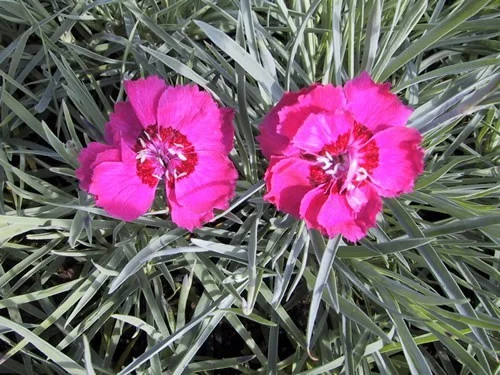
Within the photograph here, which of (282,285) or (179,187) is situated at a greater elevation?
(179,187)

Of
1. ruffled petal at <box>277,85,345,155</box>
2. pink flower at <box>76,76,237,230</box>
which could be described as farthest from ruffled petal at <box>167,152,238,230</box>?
ruffled petal at <box>277,85,345,155</box>

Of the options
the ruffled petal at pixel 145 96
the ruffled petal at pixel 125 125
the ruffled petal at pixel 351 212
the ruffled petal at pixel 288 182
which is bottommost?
the ruffled petal at pixel 351 212

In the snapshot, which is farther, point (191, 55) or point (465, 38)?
point (465, 38)

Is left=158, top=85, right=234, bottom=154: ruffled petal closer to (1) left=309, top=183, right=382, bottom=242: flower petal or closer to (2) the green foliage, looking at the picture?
(2) the green foliage

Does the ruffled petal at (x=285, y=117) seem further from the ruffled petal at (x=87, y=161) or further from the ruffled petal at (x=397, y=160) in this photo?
the ruffled petal at (x=87, y=161)

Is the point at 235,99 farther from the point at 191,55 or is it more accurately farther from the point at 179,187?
the point at 179,187

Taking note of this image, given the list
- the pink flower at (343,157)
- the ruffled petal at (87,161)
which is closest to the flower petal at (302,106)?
the pink flower at (343,157)

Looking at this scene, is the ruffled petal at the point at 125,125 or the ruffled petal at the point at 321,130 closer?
the ruffled petal at the point at 321,130

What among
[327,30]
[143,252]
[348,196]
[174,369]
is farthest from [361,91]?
[174,369]
